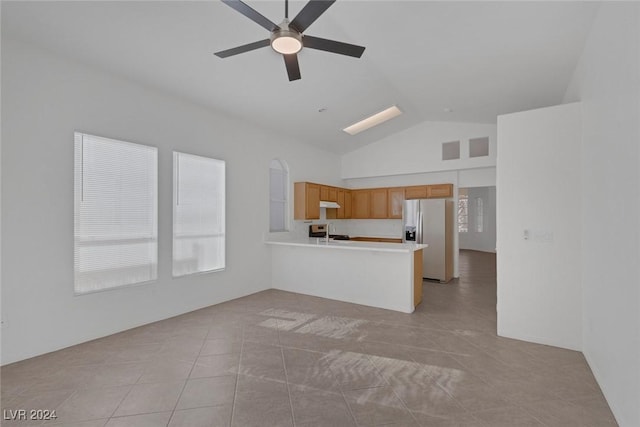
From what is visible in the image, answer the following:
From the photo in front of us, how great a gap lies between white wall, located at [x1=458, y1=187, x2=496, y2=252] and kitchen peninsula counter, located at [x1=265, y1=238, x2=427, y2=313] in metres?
8.37

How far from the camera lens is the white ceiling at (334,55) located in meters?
2.62

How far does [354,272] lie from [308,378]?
2402mm

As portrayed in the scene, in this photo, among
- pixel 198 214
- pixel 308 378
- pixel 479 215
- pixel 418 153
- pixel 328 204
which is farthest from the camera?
pixel 479 215

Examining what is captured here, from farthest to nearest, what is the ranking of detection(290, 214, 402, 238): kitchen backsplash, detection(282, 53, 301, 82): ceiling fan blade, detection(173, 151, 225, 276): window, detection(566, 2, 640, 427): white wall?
1. detection(290, 214, 402, 238): kitchen backsplash
2. detection(173, 151, 225, 276): window
3. detection(282, 53, 301, 82): ceiling fan blade
4. detection(566, 2, 640, 427): white wall

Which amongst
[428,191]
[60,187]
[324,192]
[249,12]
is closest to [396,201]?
[428,191]

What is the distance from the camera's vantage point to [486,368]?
106 inches

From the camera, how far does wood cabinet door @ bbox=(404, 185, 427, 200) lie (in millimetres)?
6929

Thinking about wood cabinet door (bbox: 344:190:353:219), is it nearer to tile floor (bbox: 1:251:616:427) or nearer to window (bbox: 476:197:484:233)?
tile floor (bbox: 1:251:616:427)

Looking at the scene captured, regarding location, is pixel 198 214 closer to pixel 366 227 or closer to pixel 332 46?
pixel 332 46

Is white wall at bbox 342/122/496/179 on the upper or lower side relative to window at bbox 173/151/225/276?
upper

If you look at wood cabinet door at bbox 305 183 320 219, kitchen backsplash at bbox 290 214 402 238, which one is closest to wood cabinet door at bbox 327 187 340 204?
kitchen backsplash at bbox 290 214 402 238

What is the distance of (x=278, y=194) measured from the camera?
5.97 m

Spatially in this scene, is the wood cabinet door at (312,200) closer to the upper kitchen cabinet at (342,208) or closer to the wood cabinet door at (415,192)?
the upper kitchen cabinet at (342,208)

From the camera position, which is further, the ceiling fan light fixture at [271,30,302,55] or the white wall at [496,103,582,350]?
the white wall at [496,103,582,350]
